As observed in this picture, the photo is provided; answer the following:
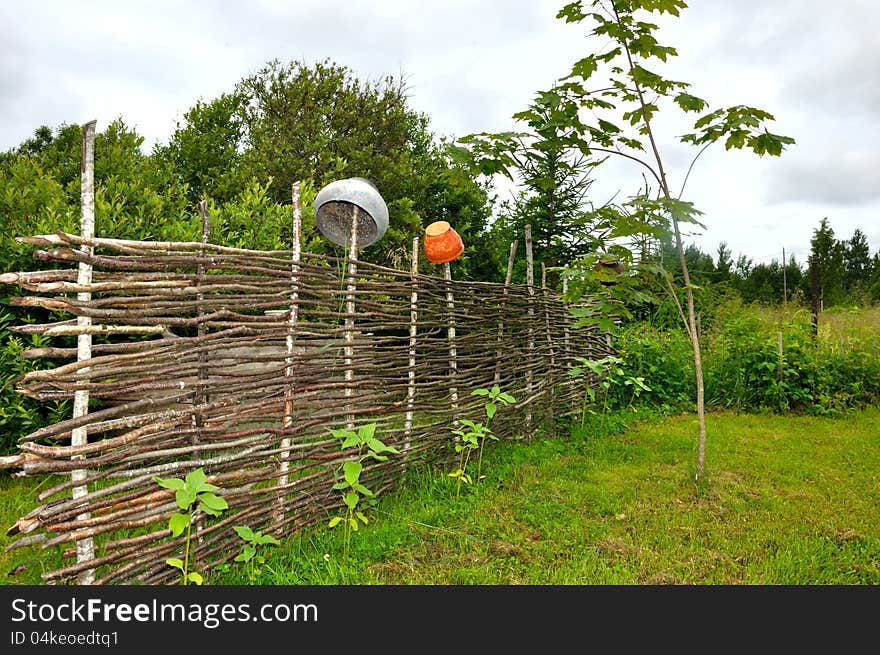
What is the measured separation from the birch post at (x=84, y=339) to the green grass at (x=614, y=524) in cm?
59

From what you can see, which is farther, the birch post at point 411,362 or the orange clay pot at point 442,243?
the orange clay pot at point 442,243

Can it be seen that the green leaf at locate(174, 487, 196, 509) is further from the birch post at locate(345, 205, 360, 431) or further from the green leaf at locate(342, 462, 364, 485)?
the birch post at locate(345, 205, 360, 431)

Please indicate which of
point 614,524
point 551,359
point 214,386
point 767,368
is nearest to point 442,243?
point 551,359

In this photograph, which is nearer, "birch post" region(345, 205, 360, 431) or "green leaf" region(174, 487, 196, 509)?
"green leaf" region(174, 487, 196, 509)

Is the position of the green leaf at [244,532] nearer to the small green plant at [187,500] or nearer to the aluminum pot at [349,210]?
the small green plant at [187,500]

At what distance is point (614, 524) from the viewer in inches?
133

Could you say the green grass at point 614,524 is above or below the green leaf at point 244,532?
below

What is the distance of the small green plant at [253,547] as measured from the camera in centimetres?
253

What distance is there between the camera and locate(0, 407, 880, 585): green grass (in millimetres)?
2756

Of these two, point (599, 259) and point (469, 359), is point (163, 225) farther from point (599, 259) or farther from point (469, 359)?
point (599, 259)

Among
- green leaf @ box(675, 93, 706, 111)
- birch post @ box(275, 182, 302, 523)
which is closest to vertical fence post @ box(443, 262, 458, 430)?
birch post @ box(275, 182, 302, 523)

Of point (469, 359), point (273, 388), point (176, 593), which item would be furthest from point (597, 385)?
point (176, 593)

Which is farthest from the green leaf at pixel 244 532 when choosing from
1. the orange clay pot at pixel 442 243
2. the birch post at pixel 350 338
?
the orange clay pot at pixel 442 243

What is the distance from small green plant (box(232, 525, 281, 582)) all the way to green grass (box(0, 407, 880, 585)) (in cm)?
4
